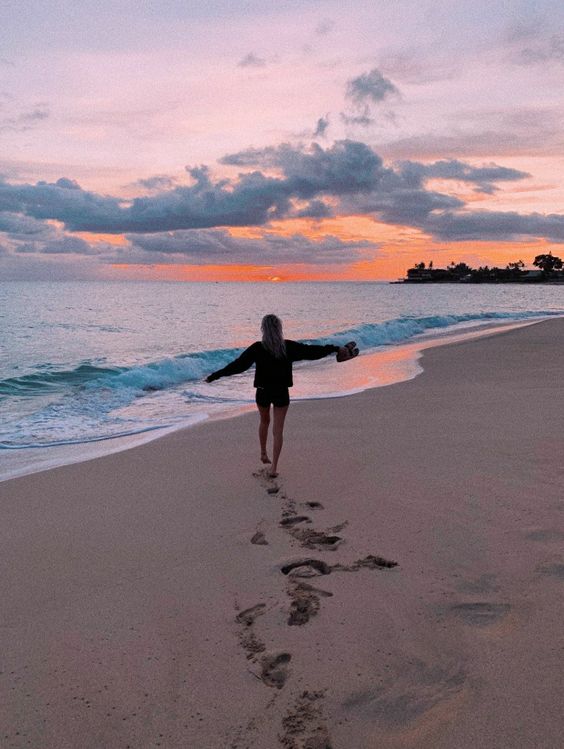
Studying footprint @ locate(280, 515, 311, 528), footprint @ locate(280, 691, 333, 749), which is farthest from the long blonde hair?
footprint @ locate(280, 691, 333, 749)

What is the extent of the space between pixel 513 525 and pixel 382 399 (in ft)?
20.8

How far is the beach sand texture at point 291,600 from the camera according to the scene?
280 cm

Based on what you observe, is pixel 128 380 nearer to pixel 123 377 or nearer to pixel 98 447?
pixel 123 377

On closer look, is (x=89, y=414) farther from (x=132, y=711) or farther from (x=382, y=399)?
(x=132, y=711)

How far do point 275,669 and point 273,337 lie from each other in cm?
404

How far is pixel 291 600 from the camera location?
385 centimetres

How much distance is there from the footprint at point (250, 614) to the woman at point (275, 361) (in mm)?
2873

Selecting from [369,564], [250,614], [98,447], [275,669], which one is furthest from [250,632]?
[98,447]

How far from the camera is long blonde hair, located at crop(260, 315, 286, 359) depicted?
664 centimetres

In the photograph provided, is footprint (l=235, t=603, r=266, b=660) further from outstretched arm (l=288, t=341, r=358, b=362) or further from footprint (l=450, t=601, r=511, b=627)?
outstretched arm (l=288, t=341, r=358, b=362)

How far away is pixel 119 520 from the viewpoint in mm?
5367

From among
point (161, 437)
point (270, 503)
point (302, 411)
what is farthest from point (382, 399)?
point (270, 503)

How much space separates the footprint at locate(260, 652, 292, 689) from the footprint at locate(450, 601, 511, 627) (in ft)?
3.70

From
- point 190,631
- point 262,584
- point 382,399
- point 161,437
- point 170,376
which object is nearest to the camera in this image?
point 190,631
